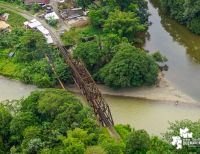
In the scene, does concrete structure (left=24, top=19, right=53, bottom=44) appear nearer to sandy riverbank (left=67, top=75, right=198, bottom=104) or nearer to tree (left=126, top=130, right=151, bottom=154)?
sandy riverbank (left=67, top=75, right=198, bottom=104)

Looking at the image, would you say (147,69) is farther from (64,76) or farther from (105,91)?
(64,76)

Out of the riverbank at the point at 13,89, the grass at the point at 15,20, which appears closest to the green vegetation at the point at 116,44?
the riverbank at the point at 13,89

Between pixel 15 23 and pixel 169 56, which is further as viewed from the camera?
pixel 15 23

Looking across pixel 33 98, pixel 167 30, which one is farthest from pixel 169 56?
pixel 33 98

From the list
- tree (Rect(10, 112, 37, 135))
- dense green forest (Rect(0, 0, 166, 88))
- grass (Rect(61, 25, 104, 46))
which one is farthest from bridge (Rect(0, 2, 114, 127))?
tree (Rect(10, 112, 37, 135))

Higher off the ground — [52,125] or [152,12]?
[152,12]
